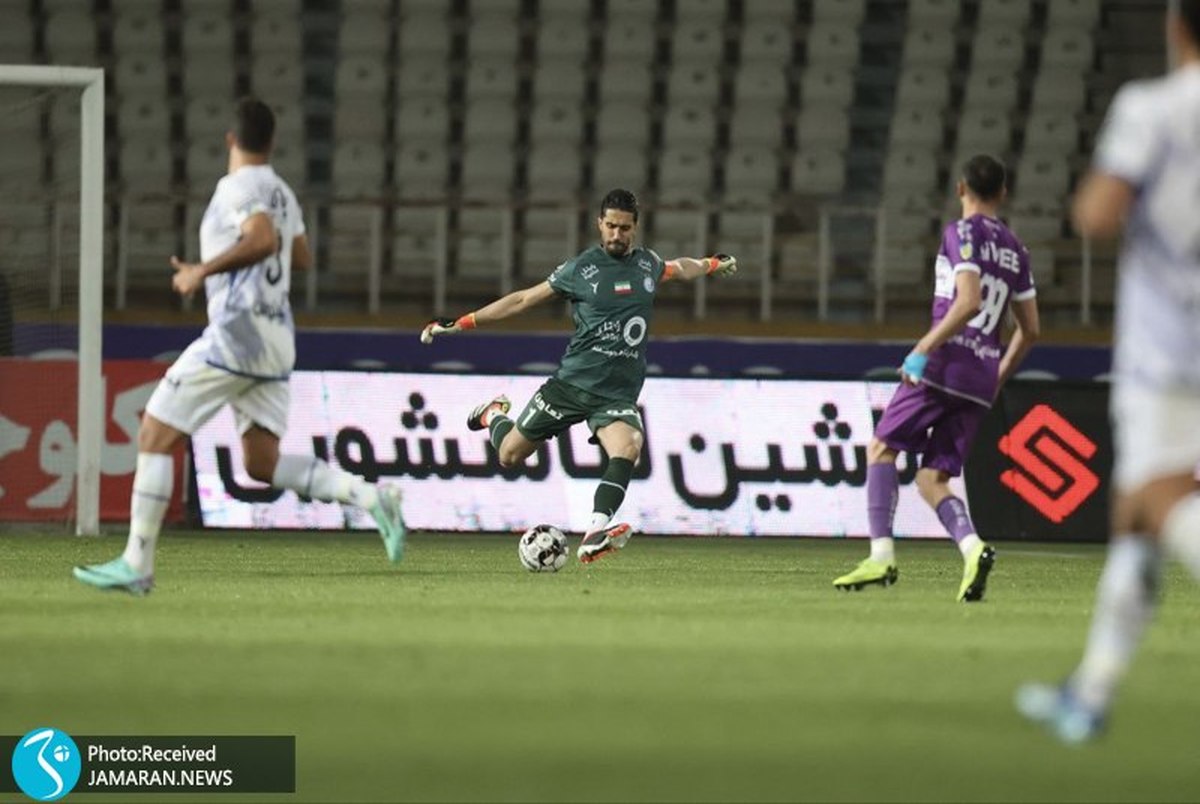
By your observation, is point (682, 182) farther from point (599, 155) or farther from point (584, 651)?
point (584, 651)

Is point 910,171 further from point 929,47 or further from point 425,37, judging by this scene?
point 425,37

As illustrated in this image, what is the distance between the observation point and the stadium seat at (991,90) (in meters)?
22.4

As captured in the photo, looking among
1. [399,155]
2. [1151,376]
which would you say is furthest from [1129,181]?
[399,155]

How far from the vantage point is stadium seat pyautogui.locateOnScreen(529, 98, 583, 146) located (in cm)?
2184

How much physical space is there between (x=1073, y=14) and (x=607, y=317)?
1243cm

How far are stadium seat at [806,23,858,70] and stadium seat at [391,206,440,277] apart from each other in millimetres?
4345

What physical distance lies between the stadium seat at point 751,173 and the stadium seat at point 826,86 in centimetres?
85

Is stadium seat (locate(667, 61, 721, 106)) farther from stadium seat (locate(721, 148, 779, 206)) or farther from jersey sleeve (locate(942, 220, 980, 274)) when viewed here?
jersey sleeve (locate(942, 220, 980, 274))

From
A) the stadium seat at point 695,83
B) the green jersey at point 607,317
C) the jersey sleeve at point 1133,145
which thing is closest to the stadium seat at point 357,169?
the stadium seat at point 695,83

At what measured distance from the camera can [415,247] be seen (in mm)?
20828

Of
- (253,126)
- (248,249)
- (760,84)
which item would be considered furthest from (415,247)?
(248,249)

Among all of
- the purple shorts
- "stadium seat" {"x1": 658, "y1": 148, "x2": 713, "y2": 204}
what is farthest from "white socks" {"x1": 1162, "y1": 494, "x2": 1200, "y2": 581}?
"stadium seat" {"x1": 658, "y1": 148, "x2": 713, "y2": 204}

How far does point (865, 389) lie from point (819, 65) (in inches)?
277

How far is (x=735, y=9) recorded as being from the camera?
75.9 ft
